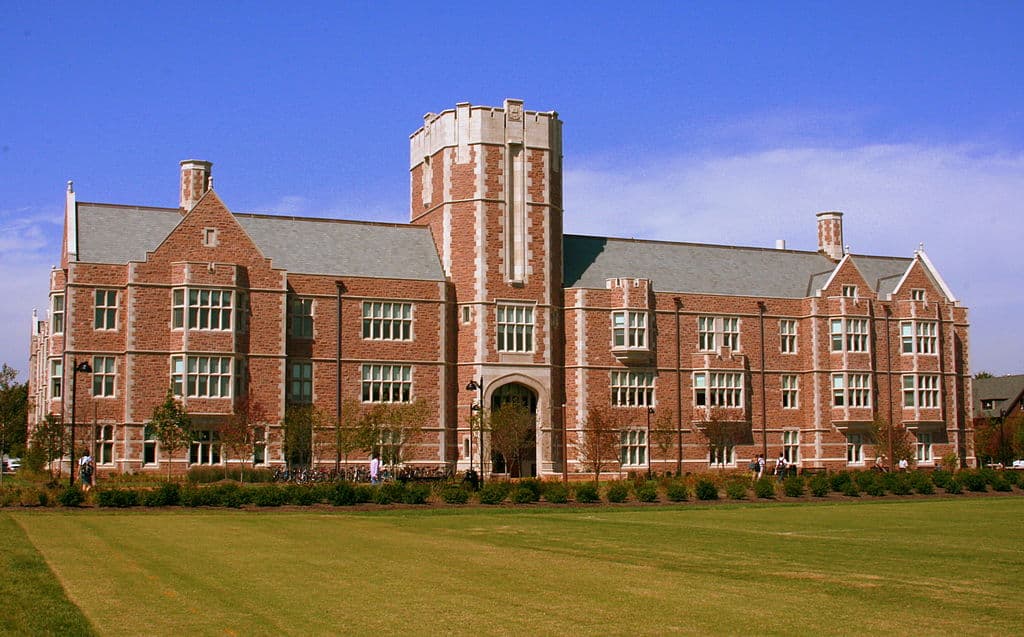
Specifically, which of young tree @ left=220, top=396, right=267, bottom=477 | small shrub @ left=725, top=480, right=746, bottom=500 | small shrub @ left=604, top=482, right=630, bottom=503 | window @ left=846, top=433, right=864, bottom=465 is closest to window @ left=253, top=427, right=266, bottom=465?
young tree @ left=220, top=396, right=267, bottom=477

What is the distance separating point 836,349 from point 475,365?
20778 millimetres

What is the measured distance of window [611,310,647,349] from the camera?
63.5 meters

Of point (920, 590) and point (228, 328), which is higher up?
point (228, 328)

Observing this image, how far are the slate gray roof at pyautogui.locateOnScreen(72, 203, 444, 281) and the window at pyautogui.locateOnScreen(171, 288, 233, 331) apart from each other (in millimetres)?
3006

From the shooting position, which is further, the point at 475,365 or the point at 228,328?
the point at 475,365

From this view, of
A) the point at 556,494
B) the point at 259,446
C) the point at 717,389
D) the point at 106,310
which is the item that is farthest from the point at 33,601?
the point at 717,389

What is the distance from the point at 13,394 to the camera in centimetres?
A: 8244

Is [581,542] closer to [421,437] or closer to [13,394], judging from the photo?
[421,437]

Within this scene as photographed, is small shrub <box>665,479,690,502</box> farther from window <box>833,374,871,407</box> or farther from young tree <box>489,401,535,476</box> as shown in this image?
window <box>833,374,871,407</box>

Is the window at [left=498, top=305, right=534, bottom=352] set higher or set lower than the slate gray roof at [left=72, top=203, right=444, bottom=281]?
lower

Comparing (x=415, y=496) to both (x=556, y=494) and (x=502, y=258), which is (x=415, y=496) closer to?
(x=556, y=494)

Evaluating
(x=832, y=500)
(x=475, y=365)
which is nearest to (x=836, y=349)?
(x=475, y=365)

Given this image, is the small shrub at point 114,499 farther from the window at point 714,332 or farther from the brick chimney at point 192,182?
the window at point 714,332

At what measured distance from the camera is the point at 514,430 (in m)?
57.7
